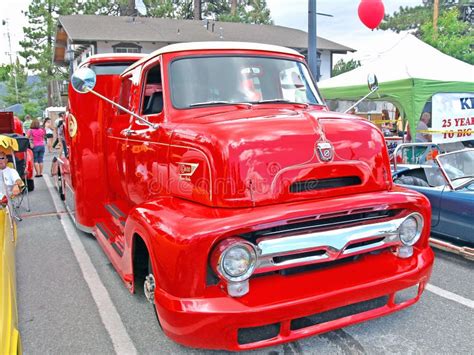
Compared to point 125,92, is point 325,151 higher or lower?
lower

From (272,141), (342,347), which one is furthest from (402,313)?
(272,141)

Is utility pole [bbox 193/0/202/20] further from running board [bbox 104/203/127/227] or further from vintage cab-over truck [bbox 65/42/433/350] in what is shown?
vintage cab-over truck [bbox 65/42/433/350]

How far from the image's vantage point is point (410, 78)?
8992 mm

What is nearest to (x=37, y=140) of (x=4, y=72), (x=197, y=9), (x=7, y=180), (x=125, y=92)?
(x=7, y=180)

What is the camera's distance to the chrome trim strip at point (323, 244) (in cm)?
255

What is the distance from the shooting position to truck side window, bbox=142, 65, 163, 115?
12.2 ft

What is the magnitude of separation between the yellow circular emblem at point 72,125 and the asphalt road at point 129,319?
5.15 ft

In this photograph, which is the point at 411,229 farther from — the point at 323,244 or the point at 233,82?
the point at 233,82

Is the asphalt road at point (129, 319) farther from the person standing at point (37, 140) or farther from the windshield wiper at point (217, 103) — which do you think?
the person standing at point (37, 140)

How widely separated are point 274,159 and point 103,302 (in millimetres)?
2259

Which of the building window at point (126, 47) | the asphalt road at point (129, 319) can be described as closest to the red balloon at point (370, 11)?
the asphalt road at point (129, 319)

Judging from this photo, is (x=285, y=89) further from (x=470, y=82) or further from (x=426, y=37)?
(x=426, y=37)

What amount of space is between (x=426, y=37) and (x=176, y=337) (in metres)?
29.3

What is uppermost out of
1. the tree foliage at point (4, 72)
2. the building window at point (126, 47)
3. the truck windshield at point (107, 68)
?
the tree foliage at point (4, 72)
